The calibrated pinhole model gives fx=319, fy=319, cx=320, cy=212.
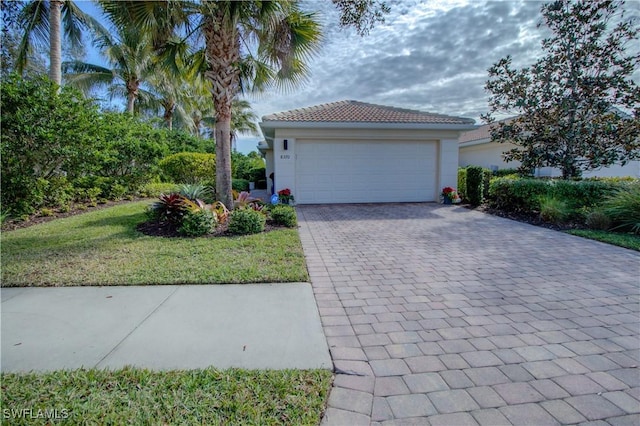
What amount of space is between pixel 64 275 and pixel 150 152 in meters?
8.60

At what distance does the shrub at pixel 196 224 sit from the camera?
6414mm

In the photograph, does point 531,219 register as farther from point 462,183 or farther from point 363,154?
point 363,154

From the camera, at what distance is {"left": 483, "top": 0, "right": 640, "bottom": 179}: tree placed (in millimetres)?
9445

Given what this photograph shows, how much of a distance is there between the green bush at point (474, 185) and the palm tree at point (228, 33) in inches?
266

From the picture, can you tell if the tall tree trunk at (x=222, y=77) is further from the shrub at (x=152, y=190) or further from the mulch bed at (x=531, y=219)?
the mulch bed at (x=531, y=219)

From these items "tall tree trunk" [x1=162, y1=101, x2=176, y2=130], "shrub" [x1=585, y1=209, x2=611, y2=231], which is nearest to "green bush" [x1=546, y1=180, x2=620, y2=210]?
"shrub" [x1=585, y1=209, x2=611, y2=231]

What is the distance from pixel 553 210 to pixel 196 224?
850cm

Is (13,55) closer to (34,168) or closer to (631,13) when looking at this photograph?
(34,168)

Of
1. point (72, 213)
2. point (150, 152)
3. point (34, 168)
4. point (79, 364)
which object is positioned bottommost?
point (79, 364)

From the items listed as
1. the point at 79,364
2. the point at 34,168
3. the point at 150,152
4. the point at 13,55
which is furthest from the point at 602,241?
the point at 13,55

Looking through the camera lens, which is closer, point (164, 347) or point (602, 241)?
point (164, 347)

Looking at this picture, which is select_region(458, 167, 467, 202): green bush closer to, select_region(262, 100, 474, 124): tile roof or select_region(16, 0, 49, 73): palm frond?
select_region(262, 100, 474, 124): tile roof

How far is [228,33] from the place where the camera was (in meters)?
7.33

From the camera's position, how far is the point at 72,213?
873cm
